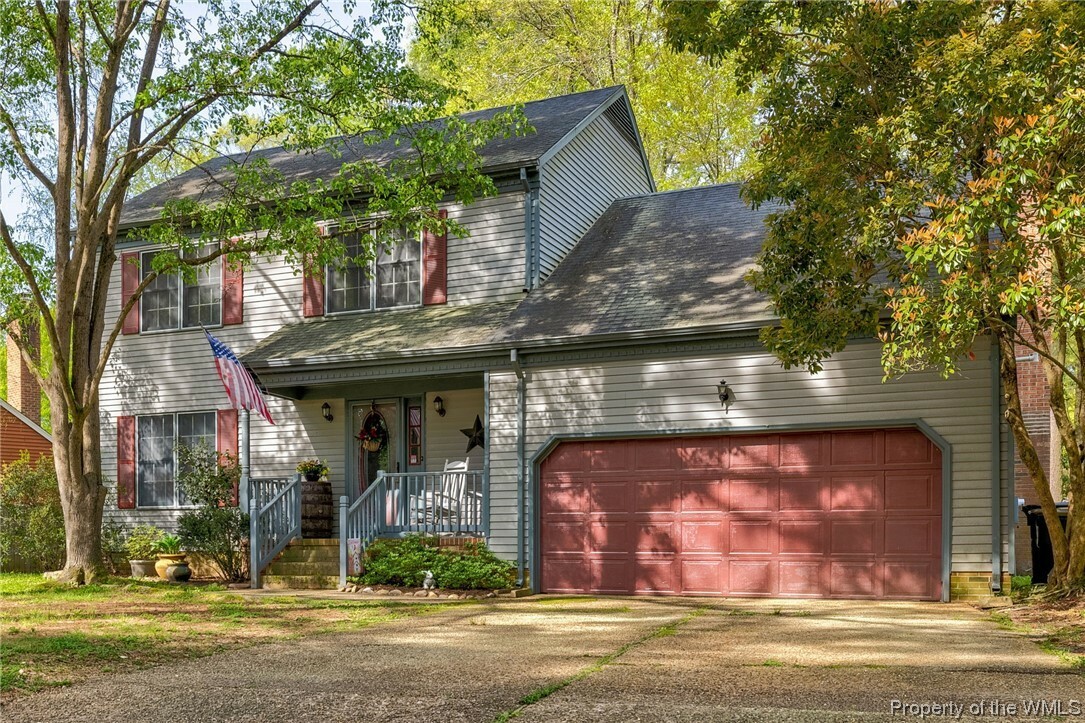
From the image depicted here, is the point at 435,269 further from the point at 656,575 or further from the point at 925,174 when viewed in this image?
the point at 925,174

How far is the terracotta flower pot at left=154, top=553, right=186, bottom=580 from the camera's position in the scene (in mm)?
16734

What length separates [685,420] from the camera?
44.9 feet

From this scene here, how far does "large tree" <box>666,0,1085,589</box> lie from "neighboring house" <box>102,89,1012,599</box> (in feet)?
3.08

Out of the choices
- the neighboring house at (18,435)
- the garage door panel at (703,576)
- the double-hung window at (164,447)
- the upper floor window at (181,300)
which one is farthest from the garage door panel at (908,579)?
the neighboring house at (18,435)

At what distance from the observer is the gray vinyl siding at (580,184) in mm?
16625

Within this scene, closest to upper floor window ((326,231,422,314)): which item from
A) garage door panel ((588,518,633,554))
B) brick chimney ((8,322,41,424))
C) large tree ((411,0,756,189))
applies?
garage door panel ((588,518,633,554))

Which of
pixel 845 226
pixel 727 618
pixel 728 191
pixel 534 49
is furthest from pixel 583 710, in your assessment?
pixel 534 49

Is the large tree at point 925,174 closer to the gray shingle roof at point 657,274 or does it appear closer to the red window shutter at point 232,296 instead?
the gray shingle roof at point 657,274

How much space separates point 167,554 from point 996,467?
12.3 metres

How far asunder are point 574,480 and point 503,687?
724 centimetres

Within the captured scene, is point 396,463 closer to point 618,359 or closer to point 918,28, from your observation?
point 618,359

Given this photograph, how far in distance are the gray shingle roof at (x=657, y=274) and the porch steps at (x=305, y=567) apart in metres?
4.14

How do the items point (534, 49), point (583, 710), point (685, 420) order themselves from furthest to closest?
point (534, 49), point (685, 420), point (583, 710)

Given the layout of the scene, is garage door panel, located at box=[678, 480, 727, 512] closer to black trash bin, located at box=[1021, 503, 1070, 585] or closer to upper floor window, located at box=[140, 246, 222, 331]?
black trash bin, located at box=[1021, 503, 1070, 585]
